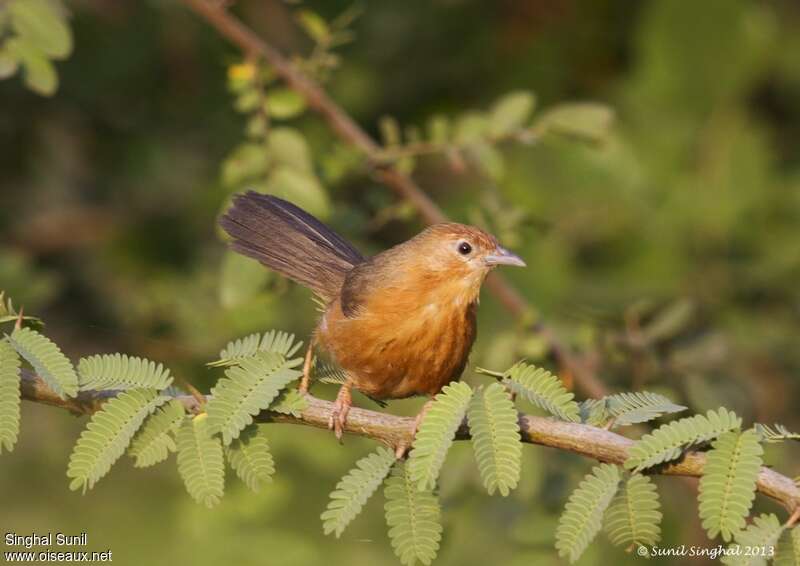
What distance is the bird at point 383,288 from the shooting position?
3.86m

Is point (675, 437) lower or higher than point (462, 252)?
lower

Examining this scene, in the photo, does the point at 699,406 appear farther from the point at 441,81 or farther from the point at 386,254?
the point at 441,81

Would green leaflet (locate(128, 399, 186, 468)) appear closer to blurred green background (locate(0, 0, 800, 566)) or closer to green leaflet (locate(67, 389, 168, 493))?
green leaflet (locate(67, 389, 168, 493))

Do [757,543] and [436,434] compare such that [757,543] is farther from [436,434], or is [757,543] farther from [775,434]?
[436,434]

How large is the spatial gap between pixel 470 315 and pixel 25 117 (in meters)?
3.25

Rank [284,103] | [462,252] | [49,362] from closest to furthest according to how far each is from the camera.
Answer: [49,362]
[462,252]
[284,103]

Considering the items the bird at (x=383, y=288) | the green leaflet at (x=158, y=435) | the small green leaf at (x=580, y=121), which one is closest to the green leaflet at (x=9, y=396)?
the green leaflet at (x=158, y=435)

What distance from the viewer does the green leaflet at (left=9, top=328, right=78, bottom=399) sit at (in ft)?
9.40

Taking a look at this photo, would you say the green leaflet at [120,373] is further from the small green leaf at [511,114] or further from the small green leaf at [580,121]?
the small green leaf at [580,121]

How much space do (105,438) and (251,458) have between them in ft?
1.16

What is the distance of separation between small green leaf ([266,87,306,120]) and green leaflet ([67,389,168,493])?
1.86m

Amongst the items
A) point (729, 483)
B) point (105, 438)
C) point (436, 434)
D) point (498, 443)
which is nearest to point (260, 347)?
point (105, 438)

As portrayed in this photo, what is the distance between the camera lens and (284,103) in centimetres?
460

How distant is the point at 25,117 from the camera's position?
6.27 metres
